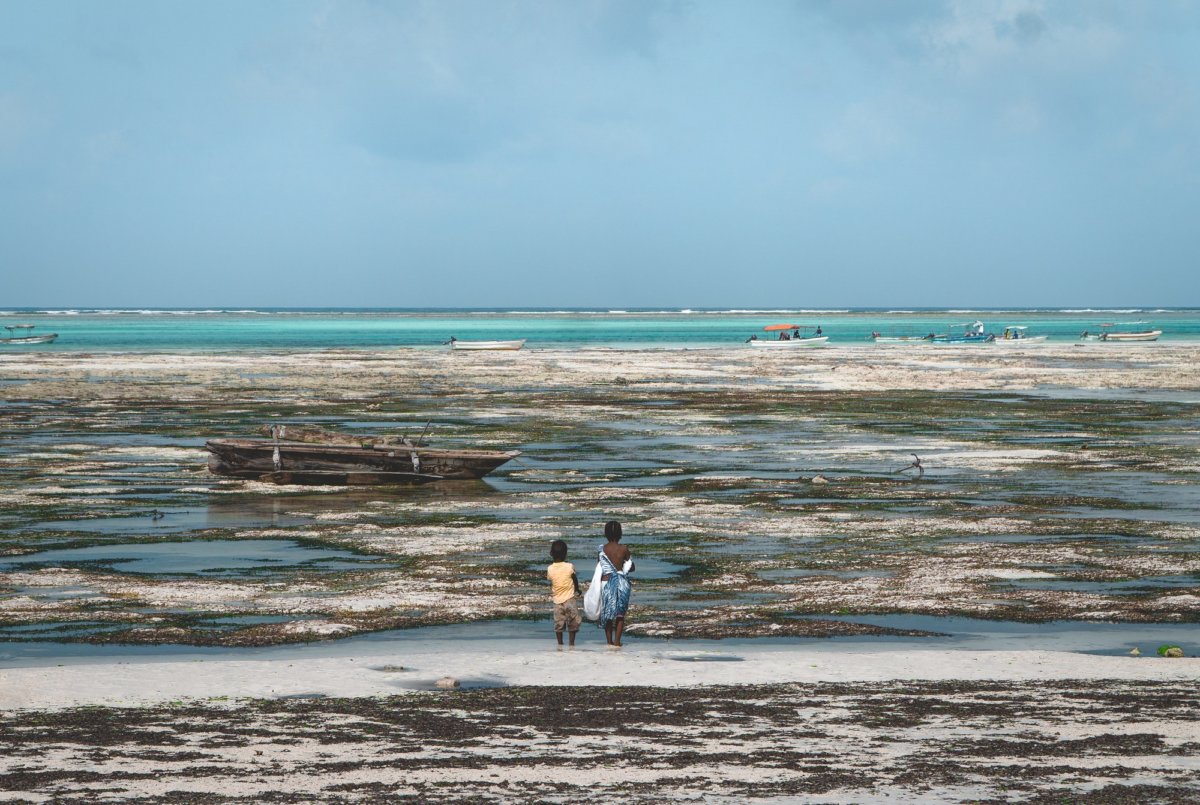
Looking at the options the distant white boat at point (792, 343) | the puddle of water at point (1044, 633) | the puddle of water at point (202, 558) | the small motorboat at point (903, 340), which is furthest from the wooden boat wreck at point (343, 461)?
the small motorboat at point (903, 340)

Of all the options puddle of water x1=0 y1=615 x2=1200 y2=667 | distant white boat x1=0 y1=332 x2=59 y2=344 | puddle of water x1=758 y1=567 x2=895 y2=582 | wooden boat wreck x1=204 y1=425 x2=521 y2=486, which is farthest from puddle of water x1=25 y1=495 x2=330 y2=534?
distant white boat x1=0 y1=332 x2=59 y2=344

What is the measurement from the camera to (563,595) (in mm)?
15477

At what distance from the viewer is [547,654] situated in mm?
15320

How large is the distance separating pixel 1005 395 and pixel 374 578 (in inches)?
1710

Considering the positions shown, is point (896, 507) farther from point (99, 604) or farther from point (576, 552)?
point (99, 604)

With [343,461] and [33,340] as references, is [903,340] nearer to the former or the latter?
[33,340]

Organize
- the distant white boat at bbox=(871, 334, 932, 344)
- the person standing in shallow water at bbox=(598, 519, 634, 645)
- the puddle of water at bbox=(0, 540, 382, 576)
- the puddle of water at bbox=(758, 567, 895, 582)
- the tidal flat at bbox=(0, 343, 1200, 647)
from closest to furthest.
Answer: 1. the person standing in shallow water at bbox=(598, 519, 634, 645)
2. the tidal flat at bbox=(0, 343, 1200, 647)
3. the puddle of water at bbox=(758, 567, 895, 582)
4. the puddle of water at bbox=(0, 540, 382, 576)
5. the distant white boat at bbox=(871, 334, 932, 344)

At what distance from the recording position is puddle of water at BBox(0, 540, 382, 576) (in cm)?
2091

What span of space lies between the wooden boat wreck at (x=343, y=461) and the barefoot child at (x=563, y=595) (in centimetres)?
1530

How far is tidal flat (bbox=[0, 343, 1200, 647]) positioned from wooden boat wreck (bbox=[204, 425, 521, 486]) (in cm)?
40

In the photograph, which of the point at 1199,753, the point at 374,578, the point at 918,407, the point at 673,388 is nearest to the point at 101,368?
the point at 673,388

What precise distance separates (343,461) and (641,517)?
8342 millimetres

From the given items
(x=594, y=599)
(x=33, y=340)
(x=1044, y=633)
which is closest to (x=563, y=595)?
(x=594, y=599)

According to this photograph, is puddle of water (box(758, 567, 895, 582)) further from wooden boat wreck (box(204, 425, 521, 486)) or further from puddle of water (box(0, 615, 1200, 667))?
wooden boat wreck (box(204, 425, 521, 486))
